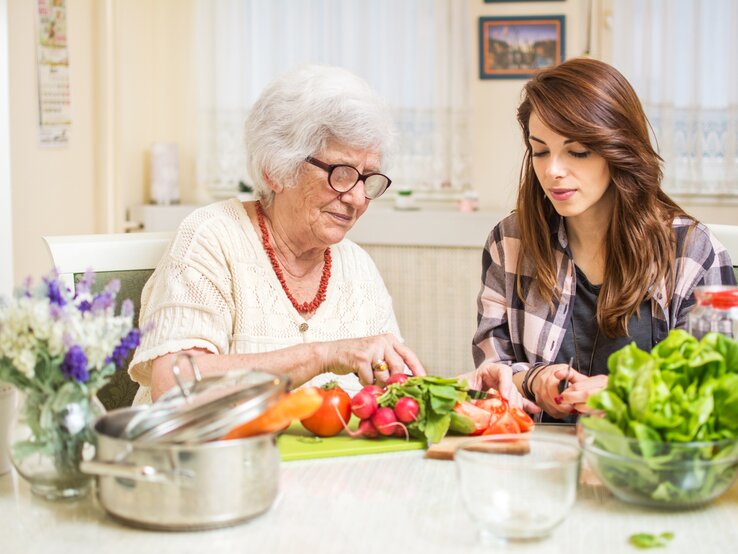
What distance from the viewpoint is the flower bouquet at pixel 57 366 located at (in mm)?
1154

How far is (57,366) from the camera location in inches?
46.3

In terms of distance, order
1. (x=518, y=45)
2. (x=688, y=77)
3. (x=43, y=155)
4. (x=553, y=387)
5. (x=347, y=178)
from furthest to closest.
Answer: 1. (x=518, y=45)
2. (x=688, y=77)
3. (x=43, y=155)
4. (x=347, y=178)
5. (x=553, y=387)

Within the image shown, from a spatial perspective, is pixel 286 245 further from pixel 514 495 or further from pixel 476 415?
pixel 514 495

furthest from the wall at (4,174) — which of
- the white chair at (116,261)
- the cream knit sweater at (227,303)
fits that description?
the cream knit sweater at (227,303)

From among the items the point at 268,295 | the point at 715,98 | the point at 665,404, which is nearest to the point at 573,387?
the point at 665,404

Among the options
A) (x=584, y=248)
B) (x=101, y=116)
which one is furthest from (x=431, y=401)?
(x=101, y=116)

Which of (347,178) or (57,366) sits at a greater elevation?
(347,178)

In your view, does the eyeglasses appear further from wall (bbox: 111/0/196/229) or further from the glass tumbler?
wall (bbox: 111/0/196/229)

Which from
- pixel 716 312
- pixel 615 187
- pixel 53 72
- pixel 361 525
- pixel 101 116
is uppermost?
pixel 53 72

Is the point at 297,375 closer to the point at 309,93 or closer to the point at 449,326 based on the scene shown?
the point at 309,93

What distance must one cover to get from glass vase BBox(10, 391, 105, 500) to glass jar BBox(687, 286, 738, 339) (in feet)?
2.73

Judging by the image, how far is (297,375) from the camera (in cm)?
183

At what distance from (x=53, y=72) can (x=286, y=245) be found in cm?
189

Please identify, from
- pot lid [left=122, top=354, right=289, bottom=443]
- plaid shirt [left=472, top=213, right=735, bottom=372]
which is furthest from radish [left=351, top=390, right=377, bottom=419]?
plaid shirt [left=472, top=213, right=735, bottom=372]
